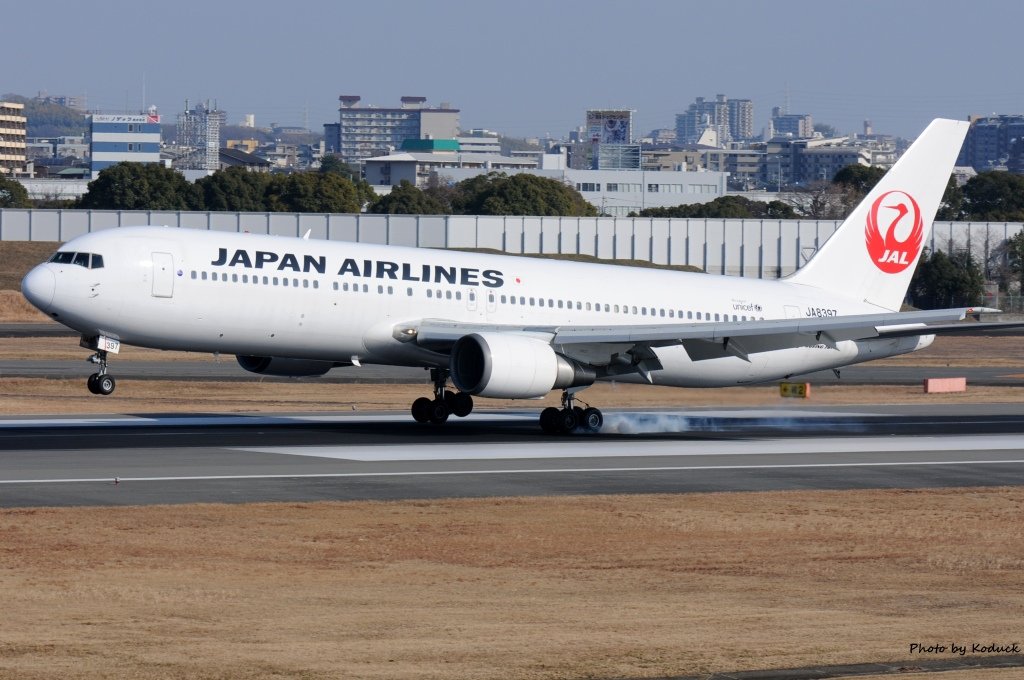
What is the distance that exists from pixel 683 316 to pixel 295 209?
11998 cm

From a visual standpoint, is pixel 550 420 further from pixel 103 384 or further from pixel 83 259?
pixel 83 259

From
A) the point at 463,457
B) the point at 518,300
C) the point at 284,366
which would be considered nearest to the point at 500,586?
the point at 463,457

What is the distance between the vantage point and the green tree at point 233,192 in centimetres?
16112

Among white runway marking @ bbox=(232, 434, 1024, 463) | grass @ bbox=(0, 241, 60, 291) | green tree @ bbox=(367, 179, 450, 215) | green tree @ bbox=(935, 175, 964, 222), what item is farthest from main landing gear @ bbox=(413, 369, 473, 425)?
green tree @ bbox=(935, 175, 964, 222)

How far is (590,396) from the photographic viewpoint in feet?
163

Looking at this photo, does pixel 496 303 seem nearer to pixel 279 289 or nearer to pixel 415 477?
pixel 279 289

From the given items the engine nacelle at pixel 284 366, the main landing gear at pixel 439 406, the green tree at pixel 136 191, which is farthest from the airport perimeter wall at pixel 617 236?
the engine nacelle at pixel 284 366

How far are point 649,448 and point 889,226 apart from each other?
14.6m

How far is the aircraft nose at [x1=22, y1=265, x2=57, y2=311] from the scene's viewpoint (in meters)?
36.1

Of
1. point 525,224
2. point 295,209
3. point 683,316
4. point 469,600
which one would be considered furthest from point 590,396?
point 295,209

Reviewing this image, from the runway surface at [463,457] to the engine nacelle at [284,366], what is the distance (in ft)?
4.91

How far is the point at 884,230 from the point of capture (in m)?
47.6

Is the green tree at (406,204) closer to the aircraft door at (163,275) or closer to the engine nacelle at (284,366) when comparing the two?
the engine nacelle at (284,366)

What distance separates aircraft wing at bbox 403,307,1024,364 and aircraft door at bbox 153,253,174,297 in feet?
19.5
